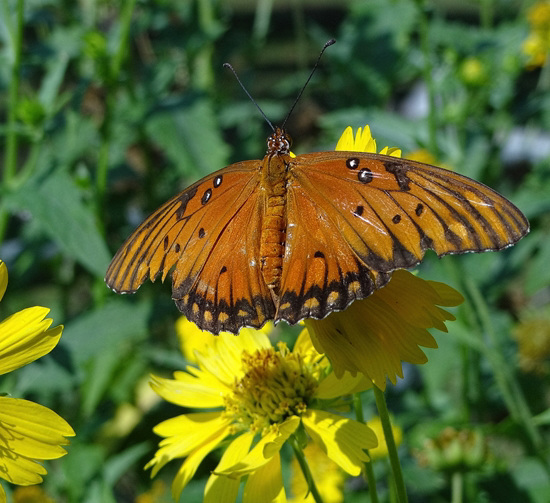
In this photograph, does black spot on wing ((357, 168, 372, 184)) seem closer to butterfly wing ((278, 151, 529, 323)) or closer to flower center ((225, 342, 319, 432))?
butterfly wing ((278, 151, 529, 323))

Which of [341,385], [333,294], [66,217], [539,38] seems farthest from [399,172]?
[539,38]

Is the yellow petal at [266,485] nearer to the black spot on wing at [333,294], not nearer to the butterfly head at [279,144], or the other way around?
the black spot on wing at [333,294]

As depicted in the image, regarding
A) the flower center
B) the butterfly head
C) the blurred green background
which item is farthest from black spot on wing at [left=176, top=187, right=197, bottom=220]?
the blurred green background

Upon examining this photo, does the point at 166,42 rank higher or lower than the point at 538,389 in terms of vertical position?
higher

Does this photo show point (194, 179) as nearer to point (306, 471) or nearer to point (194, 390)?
point (194, 390)

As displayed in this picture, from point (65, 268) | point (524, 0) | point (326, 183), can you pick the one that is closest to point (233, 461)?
point (326, 183)

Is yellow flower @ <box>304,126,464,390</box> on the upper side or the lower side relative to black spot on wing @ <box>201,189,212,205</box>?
lower

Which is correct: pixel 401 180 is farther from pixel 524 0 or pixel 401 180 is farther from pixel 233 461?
pixel 524 0

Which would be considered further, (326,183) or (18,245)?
(18,245)
